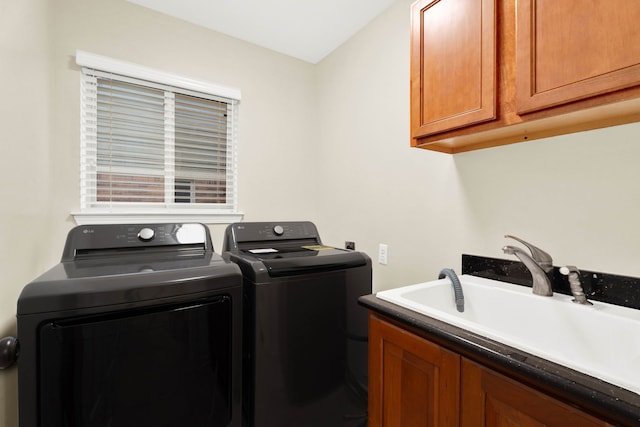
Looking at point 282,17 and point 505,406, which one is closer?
point 505,406

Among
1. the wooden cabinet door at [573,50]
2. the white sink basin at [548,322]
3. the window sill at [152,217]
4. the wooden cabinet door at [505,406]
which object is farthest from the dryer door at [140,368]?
the wooden cabinet door at [573,50]

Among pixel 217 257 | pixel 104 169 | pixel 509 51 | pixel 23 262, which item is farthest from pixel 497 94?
pixel 104 169

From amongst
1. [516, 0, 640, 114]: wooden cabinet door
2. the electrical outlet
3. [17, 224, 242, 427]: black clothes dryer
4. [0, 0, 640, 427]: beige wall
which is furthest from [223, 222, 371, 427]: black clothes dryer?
[516, 0, 640, 114]: wooden cabinet door

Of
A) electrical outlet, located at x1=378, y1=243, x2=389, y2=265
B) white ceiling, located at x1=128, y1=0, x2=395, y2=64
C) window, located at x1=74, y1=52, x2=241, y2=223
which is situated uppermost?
white ceiling, located at x1=128, y1=0, x2=395, y2=64

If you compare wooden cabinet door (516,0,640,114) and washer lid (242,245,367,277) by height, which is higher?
wooden cabinet door (516,0,640,114)

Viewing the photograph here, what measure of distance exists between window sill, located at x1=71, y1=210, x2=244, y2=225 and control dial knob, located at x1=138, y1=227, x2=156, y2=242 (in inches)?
20.4

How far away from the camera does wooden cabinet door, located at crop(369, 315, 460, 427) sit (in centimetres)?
85

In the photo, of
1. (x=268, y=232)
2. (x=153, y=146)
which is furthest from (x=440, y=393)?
(x=153, y=146)

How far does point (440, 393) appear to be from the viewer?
33.9 inches

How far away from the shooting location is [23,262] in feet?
4.16

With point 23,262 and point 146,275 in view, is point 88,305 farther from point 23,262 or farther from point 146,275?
point 23,262

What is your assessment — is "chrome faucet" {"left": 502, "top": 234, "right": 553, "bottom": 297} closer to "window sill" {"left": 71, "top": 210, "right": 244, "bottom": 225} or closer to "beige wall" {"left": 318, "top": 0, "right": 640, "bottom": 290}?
"beige wall" {"left": 318, "top": 0, "right": 640, "bottom": 290}

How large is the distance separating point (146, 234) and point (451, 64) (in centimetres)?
164

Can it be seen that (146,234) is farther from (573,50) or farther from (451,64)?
(573,50)
